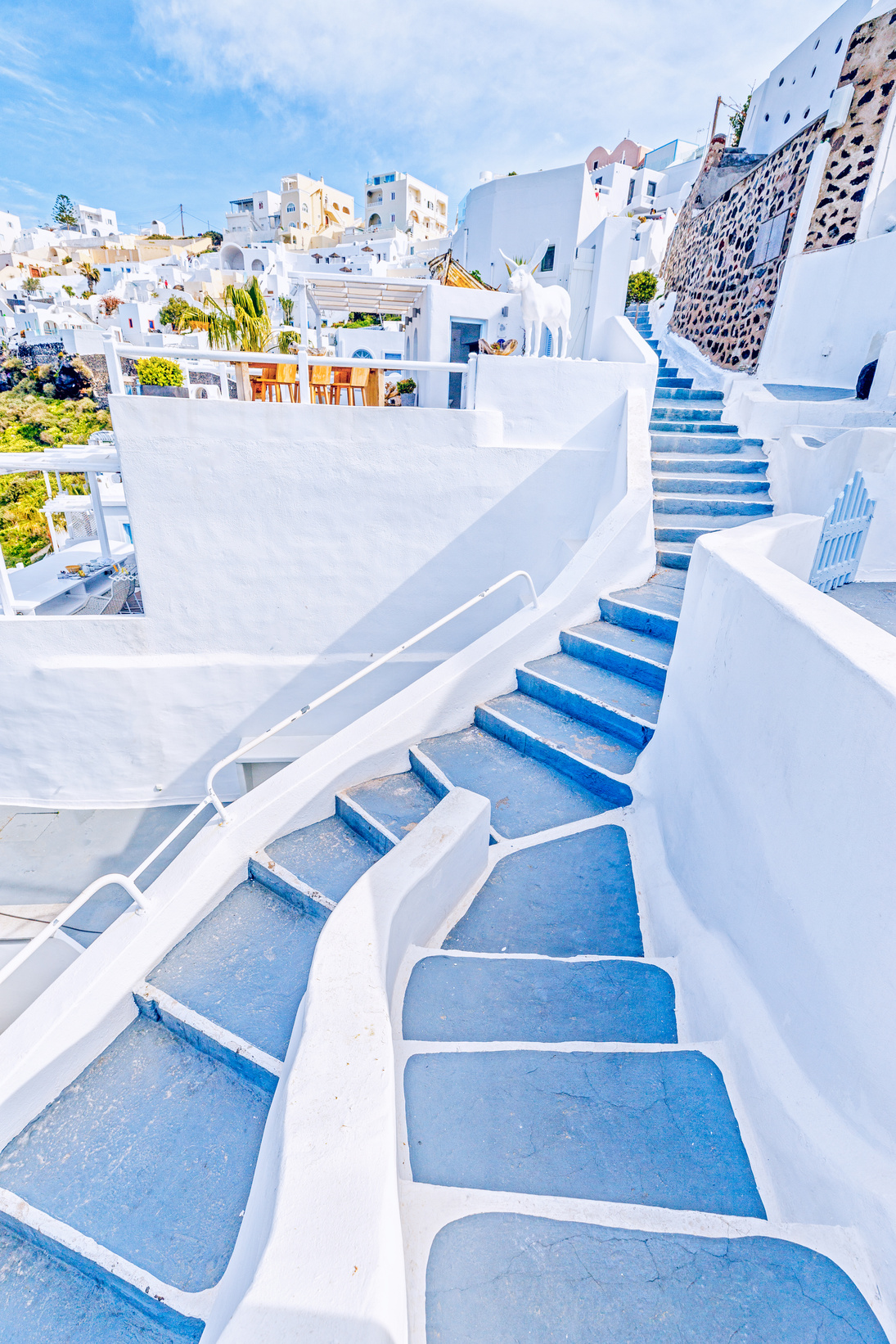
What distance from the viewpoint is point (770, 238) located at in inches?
381

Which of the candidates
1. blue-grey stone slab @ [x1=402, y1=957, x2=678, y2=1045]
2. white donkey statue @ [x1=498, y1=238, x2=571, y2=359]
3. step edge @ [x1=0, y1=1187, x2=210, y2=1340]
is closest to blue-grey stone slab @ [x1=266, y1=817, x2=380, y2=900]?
blue-grey stone slab @ [x1=402, y1=957, x2=678, y2=1045]

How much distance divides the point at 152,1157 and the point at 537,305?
8.24 meters

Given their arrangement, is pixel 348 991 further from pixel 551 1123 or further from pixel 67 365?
pixel 67 365

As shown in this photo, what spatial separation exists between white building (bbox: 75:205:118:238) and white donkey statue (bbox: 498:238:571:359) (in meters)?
79.2

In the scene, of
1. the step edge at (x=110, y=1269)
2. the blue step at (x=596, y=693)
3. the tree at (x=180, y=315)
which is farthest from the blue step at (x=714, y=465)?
the tree at (x=180, y=315)

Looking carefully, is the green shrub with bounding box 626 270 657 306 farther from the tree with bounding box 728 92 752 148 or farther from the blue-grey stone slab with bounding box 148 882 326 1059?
the blue-grey stone slab with bounding box 148 882 326 1059

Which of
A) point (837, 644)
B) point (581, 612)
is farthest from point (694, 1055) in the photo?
point (581, 612)

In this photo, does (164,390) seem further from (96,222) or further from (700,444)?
(96,222)

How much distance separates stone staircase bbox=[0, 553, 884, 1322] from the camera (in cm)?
145

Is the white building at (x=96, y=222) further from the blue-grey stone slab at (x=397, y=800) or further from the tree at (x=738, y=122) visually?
the blue-grey stone slab at (x=397, y=800)

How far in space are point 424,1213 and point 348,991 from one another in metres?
0.56

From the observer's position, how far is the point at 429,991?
7.79 feet

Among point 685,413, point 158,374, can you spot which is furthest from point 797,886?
point 158,374

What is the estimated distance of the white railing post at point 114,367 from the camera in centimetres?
551
